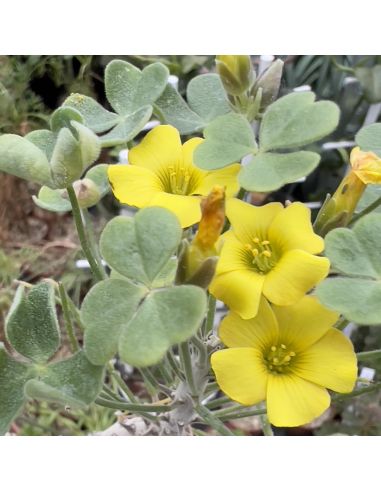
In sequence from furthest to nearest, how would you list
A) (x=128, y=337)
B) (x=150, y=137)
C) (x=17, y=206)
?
(x=17, y=206) < (x=150, y=137) < (x=128, y=337)

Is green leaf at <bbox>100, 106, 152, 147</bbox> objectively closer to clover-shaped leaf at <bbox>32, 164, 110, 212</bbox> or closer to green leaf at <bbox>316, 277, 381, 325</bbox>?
clover-shaped leaf at <bbox>32, 164, 110, 212</bbox>

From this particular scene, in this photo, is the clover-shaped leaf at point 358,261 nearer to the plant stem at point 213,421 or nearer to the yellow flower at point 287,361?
the yellow flower at point 287,361

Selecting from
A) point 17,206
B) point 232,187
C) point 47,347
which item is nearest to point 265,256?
point 232,187

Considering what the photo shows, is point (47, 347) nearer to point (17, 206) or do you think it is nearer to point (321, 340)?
point (321, 340)

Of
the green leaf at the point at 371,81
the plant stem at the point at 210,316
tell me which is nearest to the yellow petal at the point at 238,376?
the plant stem at the point at 210,316

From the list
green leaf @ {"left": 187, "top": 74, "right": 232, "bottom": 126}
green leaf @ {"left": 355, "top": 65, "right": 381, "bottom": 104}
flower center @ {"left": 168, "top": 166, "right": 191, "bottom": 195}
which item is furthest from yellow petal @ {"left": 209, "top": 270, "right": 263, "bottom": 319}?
green leaf @ {"left": 355, "top": 65, "right": 381, "bottom": 104}
